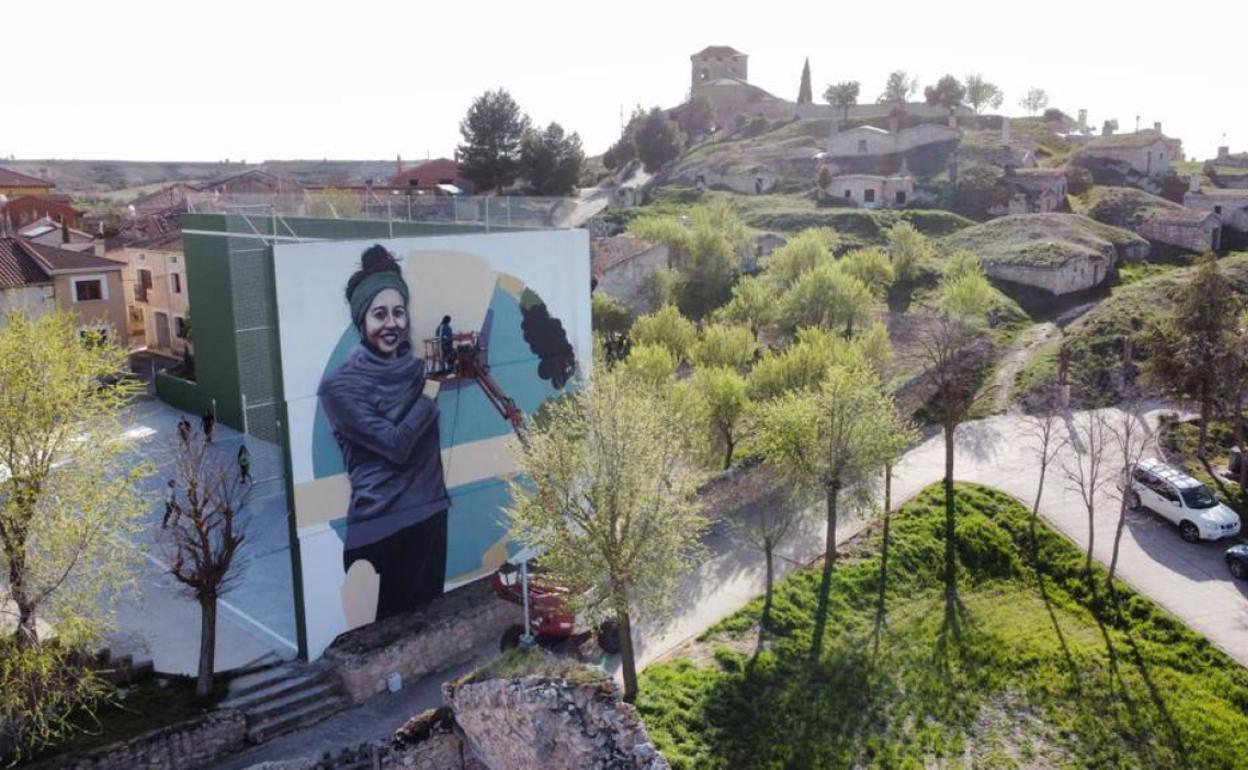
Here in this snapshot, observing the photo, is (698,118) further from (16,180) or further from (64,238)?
(64,238)

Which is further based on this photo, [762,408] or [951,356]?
[951,356]

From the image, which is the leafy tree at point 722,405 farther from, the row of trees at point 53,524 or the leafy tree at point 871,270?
the leafy tree at point 871,270

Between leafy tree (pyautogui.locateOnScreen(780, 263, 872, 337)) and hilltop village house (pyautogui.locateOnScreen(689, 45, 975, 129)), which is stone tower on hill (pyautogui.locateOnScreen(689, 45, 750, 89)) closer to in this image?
hilltop village house (pyautogui.locateOnScreen(689, 45, 975, 129))

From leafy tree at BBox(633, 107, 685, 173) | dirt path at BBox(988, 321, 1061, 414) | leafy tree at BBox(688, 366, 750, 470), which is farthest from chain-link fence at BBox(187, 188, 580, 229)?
leafy tree at BBox(633, 107, 685, 173)

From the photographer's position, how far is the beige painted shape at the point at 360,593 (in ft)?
61.6

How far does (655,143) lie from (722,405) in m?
65.6

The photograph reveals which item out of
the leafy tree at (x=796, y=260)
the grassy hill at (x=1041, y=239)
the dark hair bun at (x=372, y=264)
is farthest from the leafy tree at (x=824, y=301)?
the dark hair bun at (x=372, y=264)

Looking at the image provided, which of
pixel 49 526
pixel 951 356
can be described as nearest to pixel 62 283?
pixel 49 526

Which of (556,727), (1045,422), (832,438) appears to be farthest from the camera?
Answer: (1045,422)

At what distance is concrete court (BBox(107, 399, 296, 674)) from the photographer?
17734 millimetres

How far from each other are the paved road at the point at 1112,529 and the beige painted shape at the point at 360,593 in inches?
585

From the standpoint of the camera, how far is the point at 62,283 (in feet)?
109

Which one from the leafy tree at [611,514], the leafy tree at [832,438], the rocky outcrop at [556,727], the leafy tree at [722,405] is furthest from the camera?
the leafy tree at [722,405]

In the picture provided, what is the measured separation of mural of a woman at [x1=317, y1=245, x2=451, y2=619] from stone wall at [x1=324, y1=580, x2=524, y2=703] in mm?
626
